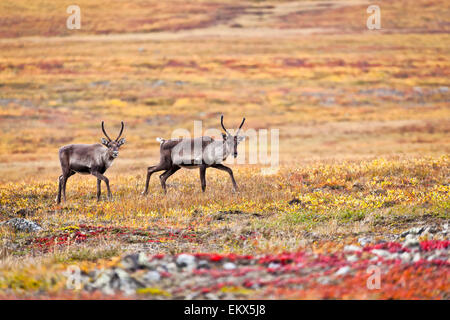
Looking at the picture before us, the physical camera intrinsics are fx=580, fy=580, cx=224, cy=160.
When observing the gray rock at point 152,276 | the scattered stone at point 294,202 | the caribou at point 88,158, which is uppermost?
the caribou at point 88,158

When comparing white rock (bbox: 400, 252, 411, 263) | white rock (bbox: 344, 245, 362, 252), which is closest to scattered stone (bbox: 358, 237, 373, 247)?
white rock (bbox: 344, 245, 362, 252)

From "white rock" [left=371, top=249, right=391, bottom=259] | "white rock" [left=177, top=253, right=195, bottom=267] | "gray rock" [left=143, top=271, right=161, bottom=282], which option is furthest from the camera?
"white rock" [left=371, top=249, right=391, bottom=259]

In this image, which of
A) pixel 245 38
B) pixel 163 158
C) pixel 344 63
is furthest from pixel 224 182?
pixel 245 38

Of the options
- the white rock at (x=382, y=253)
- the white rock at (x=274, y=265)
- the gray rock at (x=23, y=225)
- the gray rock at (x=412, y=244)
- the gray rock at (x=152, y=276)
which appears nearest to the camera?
the gray rock at (x=152, y=276)

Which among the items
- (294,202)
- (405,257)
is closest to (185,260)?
(405,257)

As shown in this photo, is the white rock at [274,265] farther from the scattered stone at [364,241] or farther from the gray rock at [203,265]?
the scattered stone at [364,241]

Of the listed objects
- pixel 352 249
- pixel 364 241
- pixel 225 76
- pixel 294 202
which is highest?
pixel 225 76

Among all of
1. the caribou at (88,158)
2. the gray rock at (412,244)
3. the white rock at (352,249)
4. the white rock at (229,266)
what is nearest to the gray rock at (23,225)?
the caribou at (88,158)

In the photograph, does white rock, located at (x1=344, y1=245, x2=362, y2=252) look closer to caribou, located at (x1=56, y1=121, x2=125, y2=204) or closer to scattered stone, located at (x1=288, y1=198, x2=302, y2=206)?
scattered stone, located at (x1=288, y1=198, x2=302, y2=206)

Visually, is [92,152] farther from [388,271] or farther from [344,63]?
[344,63]

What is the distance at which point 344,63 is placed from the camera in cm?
7856

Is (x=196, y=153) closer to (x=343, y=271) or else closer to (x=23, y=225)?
(x=23, y=225)

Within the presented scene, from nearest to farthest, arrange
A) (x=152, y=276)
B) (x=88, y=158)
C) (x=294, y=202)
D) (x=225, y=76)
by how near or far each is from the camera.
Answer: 1. (x=152, y=276)
2. (x=294, y=202)
3. (x=88, y=158)
4. (x=225, y=76)
